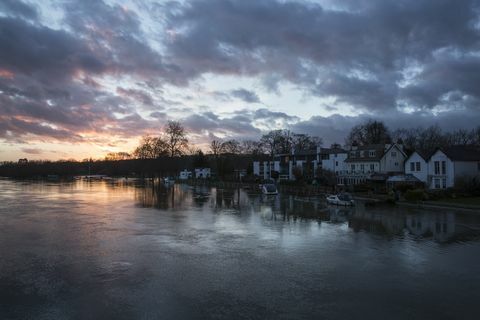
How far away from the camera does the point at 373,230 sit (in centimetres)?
2792

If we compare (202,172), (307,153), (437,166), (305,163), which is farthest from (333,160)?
(202,172)

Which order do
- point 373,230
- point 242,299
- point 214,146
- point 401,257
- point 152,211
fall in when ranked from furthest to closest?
point 214,146 → point 152,211 → point 373,230 → point 401,257 → point 242,299

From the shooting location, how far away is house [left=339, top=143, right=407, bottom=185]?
73500 millimetres

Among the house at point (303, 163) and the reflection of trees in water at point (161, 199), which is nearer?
the reflection of trees in water at point (161, 199)

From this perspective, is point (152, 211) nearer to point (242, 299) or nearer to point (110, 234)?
point (110, 234)

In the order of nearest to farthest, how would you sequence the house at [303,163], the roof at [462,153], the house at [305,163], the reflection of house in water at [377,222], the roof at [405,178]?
the reflection of house in water at [377,222] < the roof at [462,153] < the roof at [405,178] < the house at [305,163] < the house at [303,163]

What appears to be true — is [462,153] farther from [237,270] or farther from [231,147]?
[231,147]

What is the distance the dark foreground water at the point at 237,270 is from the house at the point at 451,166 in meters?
27.2

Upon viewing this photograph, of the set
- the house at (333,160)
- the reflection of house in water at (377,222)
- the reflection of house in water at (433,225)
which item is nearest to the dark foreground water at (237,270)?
the reflection of house in water at (433,225)

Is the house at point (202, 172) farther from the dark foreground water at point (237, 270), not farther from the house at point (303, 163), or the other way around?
the dark foreground water at point (237, 270)

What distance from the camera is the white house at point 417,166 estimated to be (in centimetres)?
6069

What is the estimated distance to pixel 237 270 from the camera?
1656 centimetres

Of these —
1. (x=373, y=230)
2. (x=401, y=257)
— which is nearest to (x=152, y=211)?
(x=373, y=230)

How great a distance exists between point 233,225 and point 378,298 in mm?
17616
